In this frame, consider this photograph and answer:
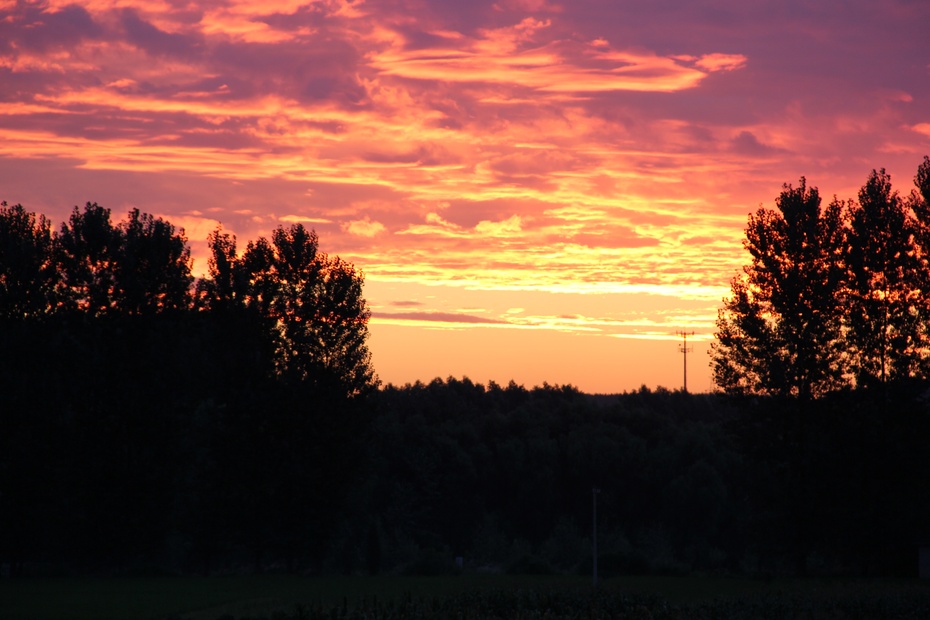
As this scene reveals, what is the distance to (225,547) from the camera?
55.1 metres

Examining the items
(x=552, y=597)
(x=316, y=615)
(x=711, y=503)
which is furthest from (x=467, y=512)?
(x=316, y=615)

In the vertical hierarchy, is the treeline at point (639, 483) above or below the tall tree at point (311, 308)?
below

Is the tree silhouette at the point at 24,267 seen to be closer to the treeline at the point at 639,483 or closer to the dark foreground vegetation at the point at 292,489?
the dark foreground vegetation at the point at 292,489

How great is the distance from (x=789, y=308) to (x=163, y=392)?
31138 millimetres

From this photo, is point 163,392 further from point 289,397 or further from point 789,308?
point 789,308

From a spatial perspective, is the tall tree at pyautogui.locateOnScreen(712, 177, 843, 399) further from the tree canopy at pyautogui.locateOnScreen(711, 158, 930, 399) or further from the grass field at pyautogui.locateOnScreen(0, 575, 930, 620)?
the grass field at pyautogui.locateOnScreen(0, 575, 930, 620)

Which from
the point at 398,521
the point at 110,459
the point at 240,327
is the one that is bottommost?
the point at 398,521

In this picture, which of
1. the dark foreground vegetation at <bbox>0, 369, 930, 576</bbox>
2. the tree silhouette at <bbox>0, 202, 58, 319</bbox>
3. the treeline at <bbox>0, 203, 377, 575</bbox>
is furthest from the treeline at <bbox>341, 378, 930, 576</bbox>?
the tree silhouette at <bbox>0, 202, 58, 319</bbox>

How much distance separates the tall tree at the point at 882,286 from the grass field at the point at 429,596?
10.9 meters

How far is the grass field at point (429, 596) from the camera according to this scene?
35156 mm

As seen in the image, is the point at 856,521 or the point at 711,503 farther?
the point at 711,503

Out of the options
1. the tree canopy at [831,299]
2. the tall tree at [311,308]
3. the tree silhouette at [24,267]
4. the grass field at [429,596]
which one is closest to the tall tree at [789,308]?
the tree canopy at [831,299]

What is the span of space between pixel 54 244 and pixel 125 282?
3.97 m

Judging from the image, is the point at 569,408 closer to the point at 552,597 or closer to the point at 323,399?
the point at 323,399
